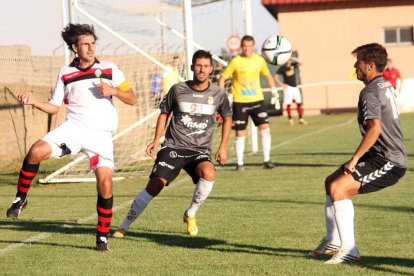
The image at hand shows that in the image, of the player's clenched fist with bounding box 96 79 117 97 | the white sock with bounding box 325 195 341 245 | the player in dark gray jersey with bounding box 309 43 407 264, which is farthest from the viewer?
the player's clenched fist with bounding box 96 79 117 97

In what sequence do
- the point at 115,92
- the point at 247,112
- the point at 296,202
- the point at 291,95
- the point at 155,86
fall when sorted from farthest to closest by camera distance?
the point at 291,95 < the point at 155,86 < the point at 247,112 < the point at 296,202 < the point at 115,92

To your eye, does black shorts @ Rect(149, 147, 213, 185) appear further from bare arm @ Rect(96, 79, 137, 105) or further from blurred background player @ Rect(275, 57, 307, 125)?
blurred background player @ Rect(275, 57, 307, 125)

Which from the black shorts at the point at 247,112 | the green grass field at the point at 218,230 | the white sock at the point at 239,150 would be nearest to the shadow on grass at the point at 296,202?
the green grass field at the point at 218,230

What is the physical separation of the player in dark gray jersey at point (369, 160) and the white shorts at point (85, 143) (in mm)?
2121

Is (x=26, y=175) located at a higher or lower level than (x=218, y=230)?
higher

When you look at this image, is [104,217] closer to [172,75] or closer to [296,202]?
[296,202]

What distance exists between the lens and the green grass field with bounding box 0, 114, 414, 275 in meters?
7.81

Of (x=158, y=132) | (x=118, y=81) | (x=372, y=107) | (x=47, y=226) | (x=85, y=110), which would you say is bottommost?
(x=47, y=226)

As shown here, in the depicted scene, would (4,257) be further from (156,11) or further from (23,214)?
(156,11)

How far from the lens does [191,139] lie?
→ 32.0 feet

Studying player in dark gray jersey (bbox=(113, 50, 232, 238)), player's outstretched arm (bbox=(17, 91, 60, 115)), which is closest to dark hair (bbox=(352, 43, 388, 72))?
player in dark gray jersey (bbox=(113, 50, 232, 238))

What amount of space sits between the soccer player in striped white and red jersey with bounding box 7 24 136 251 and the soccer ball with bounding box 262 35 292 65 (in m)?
5.47

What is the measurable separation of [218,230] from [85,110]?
1.90 meters

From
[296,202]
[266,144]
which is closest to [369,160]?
[296,202]
